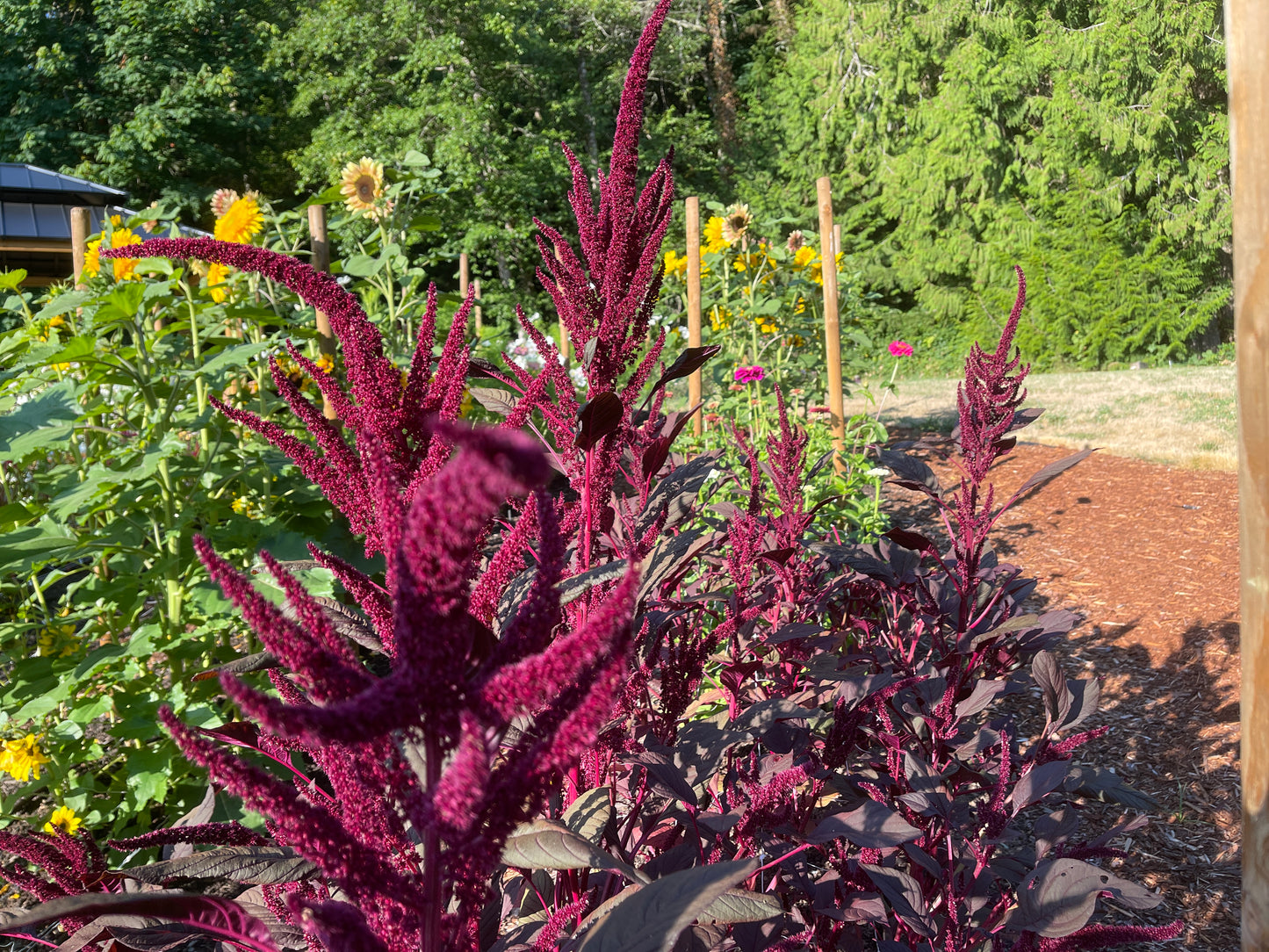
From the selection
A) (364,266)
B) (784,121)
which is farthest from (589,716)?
(784,121)

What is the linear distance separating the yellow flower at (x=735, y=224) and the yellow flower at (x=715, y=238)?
0.17ft

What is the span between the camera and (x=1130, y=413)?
30.4 feet

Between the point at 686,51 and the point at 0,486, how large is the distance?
22.6m

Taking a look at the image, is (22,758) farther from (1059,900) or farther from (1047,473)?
(1047,473)

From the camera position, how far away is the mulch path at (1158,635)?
258 cm

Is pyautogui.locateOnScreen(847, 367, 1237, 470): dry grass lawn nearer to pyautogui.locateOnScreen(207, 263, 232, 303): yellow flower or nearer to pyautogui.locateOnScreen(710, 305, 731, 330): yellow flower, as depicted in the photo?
pyautogui.locateOnScreen(710, 305, 731, 330): yellow flower

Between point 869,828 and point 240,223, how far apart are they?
353 cm

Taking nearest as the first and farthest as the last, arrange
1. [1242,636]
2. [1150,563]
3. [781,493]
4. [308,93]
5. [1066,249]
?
[1242,636]
[781,493]
[1150,563]
[1066,249]
[308,93]

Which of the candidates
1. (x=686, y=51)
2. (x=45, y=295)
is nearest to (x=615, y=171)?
(x=45, y=295)

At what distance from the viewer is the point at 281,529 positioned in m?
2.67

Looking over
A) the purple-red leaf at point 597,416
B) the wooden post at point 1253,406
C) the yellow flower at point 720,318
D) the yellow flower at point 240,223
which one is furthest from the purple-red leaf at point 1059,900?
the yellow flower at point 720,318

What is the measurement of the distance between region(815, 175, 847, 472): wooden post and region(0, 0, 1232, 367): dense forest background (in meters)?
8.37

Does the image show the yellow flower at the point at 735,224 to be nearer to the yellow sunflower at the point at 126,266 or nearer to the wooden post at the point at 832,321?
the wooden post at the point at 832,321

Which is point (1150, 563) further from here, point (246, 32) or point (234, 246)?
point (246, 32)
